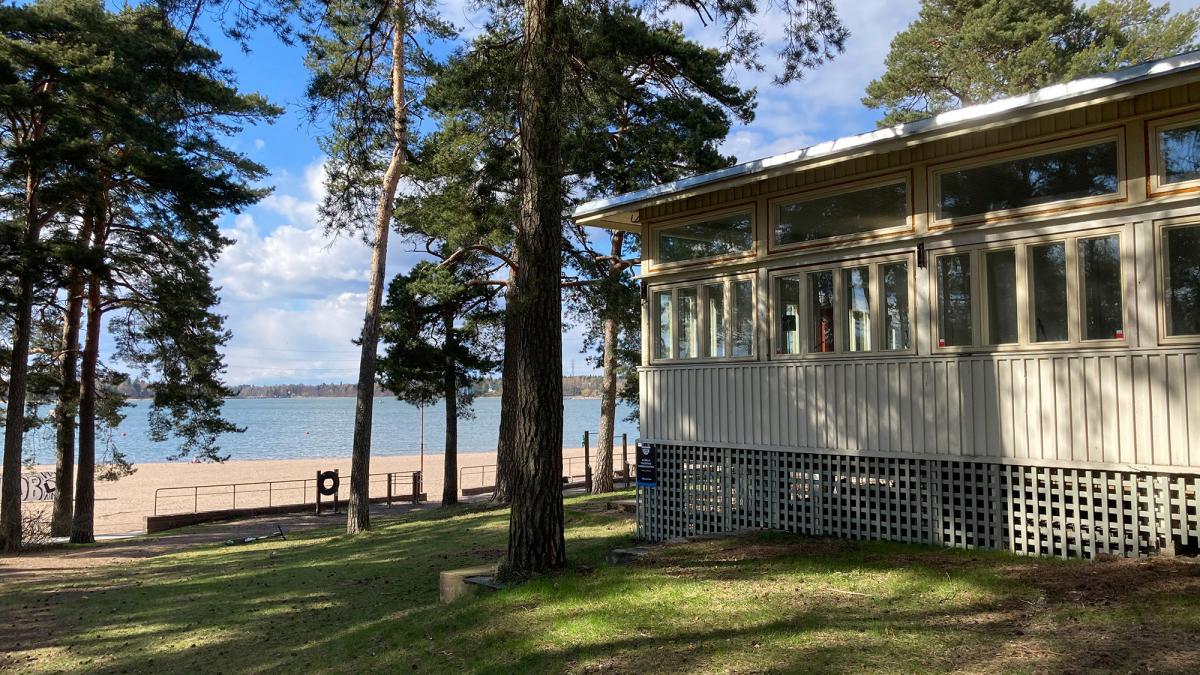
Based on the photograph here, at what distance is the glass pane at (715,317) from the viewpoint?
9789 mm

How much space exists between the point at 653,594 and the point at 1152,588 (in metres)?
3.57

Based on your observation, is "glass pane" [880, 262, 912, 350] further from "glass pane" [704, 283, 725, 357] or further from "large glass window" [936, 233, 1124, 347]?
"glass pane" [704, 283, 725, 357]

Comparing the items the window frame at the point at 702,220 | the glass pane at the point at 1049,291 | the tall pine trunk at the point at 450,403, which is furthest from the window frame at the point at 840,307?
the tall pine trunk at the point at 450,403

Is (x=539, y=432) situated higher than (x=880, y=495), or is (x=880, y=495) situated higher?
(x=539, y=432)

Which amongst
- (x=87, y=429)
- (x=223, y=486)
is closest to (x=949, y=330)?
(x=87, y=429)

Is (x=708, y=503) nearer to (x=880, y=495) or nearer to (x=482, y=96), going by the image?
(x=880, y=495)

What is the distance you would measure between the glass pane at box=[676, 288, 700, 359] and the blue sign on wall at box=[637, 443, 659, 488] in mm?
1262

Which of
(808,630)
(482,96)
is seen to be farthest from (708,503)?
(482,96)

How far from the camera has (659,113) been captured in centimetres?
1703

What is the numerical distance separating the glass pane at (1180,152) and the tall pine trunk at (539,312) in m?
5.21

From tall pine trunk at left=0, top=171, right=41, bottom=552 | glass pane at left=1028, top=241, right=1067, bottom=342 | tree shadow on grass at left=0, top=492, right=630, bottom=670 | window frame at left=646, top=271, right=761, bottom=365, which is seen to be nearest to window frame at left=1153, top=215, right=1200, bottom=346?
glass pane at left=1028, top=241, right=1067, bottom=342

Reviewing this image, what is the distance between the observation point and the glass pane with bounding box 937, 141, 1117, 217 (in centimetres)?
691

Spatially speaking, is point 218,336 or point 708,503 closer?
point 708,503

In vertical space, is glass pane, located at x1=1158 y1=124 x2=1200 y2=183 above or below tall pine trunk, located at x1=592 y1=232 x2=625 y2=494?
above
